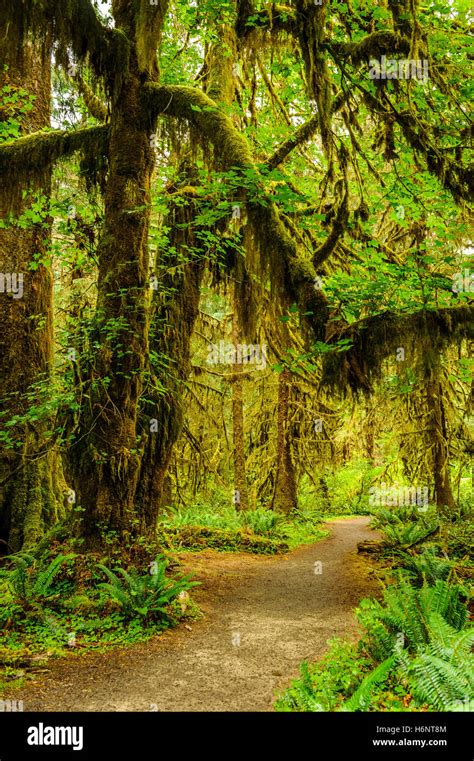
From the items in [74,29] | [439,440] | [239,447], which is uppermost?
[74,29]

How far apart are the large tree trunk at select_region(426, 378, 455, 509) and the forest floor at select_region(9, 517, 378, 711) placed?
14.8 ft

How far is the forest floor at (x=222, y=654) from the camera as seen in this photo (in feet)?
12.3

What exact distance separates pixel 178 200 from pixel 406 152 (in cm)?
341

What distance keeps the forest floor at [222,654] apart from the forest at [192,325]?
0.10 feet

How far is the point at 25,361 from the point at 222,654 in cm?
525

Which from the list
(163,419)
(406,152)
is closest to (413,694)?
(163,419)

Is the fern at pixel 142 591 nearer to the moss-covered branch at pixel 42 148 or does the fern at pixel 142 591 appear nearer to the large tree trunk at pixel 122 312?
the large tree trunk at pixel 122 312

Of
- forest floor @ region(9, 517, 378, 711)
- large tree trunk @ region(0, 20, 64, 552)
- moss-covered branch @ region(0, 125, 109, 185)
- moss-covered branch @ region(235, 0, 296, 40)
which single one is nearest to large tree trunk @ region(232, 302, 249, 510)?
forest floor @ region(9, 517, 378, 711)

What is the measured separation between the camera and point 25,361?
7758 mm

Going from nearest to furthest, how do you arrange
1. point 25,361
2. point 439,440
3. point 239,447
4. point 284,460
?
point 25,361 < point 439,440 < point 239,447 < point 284,460

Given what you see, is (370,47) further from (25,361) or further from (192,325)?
(25,361)

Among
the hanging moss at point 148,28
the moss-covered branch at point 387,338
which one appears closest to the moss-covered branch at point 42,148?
the hanging moss at point 148,28

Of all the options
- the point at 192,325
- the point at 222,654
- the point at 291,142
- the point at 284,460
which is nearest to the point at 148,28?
the point at 291,142

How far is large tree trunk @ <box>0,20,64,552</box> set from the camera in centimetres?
734
